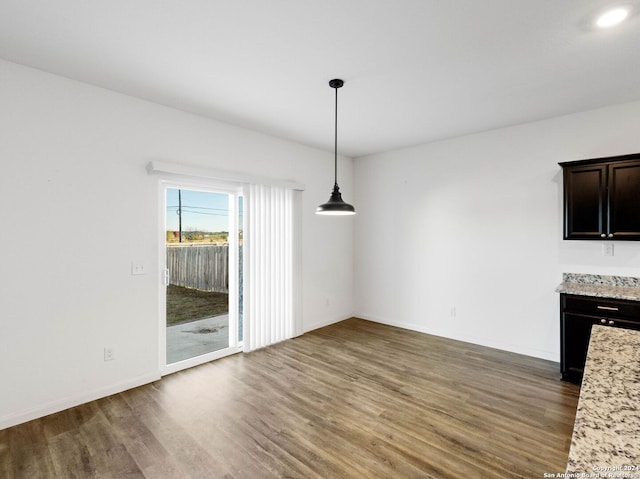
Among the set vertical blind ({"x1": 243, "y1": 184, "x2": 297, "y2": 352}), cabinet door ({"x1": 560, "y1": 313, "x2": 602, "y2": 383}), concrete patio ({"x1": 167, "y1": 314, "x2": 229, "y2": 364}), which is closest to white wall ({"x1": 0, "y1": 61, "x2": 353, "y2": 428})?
concrete patio ({"x1": 167, "y1": 314, "x2": 229, "y2": 364})

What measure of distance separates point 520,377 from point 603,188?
2153mm

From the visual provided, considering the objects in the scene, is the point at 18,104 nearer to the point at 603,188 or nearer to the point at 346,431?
the point at 346,431

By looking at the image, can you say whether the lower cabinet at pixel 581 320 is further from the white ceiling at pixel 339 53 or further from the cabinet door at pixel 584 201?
the white ceiling at pixel 339 53

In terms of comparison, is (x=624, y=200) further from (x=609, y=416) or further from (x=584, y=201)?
(x=609, y=416)

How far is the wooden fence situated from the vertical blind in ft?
0.98

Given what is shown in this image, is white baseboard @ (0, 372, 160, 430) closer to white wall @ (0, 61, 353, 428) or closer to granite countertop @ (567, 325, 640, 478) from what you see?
white wall @ (0, 61, 353, 428)

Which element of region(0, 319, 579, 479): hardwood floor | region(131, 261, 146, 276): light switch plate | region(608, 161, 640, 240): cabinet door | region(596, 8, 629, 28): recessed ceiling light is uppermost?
region(596, 8, 629, 28): recessed ceiling light

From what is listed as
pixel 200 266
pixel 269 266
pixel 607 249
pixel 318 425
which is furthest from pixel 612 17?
pixel 200 266

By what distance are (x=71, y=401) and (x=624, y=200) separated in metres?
5.59

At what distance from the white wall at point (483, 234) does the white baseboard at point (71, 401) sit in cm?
365

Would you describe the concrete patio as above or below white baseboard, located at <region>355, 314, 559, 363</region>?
above

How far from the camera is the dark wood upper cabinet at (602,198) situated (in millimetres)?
3166

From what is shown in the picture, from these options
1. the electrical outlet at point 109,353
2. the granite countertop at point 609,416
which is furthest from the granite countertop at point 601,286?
the electrical outlet at point 109,353

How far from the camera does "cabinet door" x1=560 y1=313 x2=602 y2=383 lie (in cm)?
317
